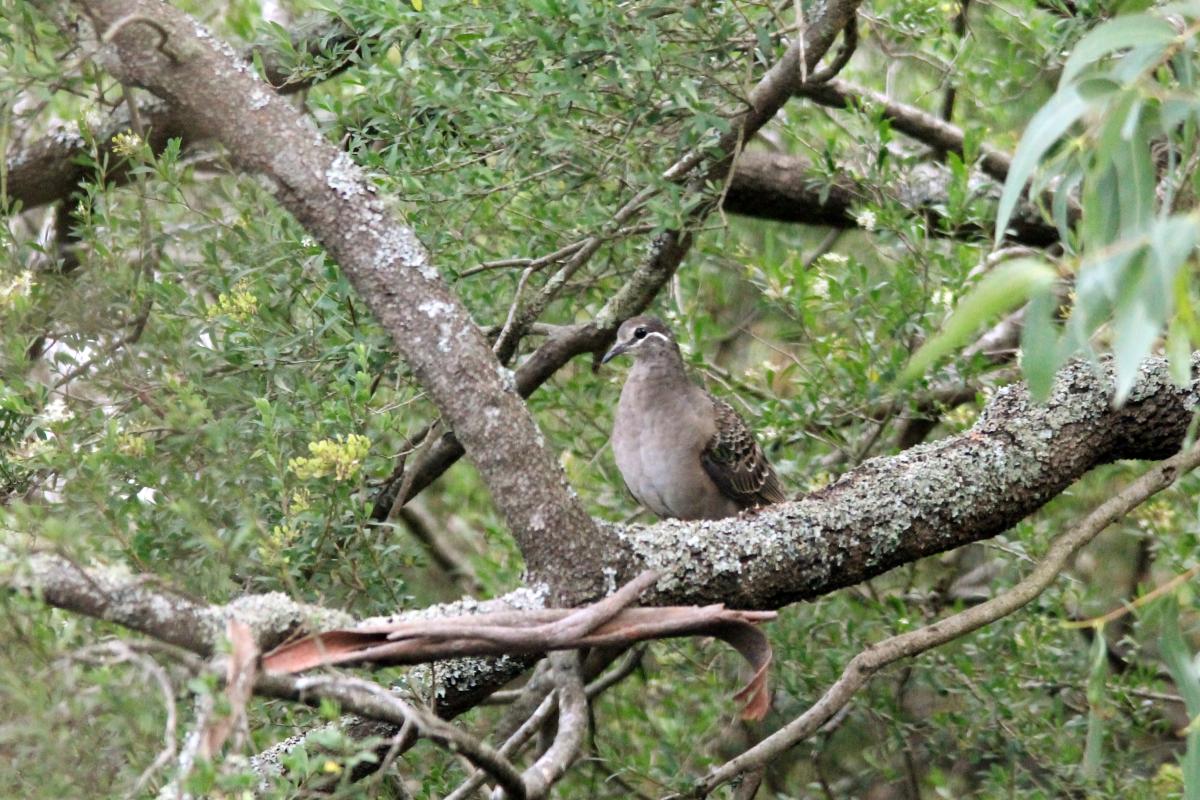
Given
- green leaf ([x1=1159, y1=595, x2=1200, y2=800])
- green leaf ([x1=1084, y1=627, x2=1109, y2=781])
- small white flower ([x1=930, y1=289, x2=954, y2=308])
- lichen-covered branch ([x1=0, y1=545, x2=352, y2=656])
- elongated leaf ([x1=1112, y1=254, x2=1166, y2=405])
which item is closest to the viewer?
elongated leaf ([x1=1112, y1=254, x2=1166, y2=405])

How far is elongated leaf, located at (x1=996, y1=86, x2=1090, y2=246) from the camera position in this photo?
2262 mm

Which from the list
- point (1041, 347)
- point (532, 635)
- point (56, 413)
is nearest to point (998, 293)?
point (1041, 347)

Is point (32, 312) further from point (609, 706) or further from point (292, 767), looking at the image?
point (609, 706)

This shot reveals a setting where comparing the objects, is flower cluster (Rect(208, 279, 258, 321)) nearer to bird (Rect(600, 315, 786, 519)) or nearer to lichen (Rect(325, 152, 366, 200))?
lichen (Rect(325, 152, 366, 200))

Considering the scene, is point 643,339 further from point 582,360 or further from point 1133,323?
point 1133,323

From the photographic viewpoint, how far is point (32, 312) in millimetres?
3602

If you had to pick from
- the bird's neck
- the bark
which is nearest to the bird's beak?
the bird's neck

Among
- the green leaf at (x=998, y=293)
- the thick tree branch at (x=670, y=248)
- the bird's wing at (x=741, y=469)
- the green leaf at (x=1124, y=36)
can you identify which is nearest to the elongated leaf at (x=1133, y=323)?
the green leaf at (x=998, y=293)

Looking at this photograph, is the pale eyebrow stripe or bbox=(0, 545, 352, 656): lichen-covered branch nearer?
bbox=(0, 545, 352, 656): lichen-covered branch

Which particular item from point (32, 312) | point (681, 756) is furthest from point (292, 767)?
point (681, 756)

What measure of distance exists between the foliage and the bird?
5.6 inches

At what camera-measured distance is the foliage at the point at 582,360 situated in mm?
2418

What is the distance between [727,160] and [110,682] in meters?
3.18

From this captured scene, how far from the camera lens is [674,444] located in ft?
18.2
